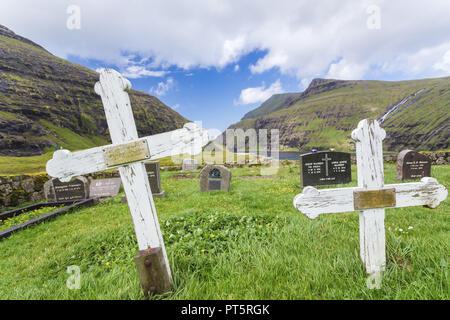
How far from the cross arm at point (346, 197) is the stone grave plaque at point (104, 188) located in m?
9.14

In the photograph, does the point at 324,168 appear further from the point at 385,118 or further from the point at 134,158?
the point at 385,118

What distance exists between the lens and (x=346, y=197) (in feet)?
6.07

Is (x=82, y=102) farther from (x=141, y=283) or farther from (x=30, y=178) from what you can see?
(x=141, y=283)

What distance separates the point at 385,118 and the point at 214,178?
16081cm

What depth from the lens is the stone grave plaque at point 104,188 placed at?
27.7 ft

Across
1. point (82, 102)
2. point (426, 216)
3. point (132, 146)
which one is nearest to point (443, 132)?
point (426, 216)

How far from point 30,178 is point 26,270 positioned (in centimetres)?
802

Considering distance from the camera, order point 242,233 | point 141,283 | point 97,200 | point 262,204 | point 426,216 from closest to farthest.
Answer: point 141,283 < point 242,233 < point 426,216 < point 262,204 < point 97,200

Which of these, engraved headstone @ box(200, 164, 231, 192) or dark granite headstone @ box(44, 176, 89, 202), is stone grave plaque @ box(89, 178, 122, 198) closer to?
dark granite headstone @ box(44, 176, 89, 202)

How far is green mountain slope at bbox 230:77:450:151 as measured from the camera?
89.9 metres

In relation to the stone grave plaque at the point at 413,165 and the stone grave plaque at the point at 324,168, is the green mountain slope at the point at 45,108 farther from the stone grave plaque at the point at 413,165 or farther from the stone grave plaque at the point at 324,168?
the stone grave plaque at the point at 413,165

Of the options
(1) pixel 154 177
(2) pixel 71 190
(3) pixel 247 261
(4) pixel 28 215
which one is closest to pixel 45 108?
(2) pixel 71 190

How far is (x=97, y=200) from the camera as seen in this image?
771cm

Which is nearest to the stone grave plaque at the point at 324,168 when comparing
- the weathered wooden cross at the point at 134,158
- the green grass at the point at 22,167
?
the weathered wooden cross at the point at 134,158
